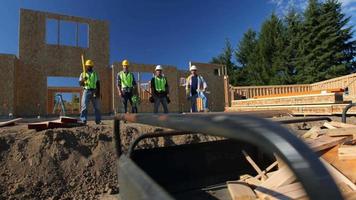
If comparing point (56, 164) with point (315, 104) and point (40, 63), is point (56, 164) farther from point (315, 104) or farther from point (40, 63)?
Answer: point (40, 63)

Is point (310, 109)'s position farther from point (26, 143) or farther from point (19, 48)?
point (19, 48)

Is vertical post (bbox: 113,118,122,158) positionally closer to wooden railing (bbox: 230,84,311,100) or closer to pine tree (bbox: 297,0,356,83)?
wooden railing (bbox: 230,84,311,100)

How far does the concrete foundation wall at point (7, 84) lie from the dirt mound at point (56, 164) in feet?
47.8

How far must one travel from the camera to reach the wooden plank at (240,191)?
243cm

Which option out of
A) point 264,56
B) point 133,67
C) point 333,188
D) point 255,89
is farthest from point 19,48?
point 264,56

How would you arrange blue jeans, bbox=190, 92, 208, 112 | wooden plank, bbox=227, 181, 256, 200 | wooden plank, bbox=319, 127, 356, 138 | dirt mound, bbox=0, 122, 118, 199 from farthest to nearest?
blue jeans, bbox=190, 92, 208, 112, dirt mound, bbox=0, 122, 118, 199, wooden plank, bbox=319, 127, 356, 138, wooden plank, bbox=227, 181, 256, 200

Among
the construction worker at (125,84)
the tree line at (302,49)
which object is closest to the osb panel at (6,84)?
the construction worker at (125,84)

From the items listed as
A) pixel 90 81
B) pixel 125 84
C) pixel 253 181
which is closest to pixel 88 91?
pixel 90 81

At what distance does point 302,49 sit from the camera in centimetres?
3303

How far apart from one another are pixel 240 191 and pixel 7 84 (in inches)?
781

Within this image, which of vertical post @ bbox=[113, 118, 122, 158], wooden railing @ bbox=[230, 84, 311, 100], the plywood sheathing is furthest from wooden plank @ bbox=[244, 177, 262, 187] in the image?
wooden railing @ bbox=[230, 84, 311, 100]

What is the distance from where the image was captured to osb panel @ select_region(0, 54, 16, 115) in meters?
18.8

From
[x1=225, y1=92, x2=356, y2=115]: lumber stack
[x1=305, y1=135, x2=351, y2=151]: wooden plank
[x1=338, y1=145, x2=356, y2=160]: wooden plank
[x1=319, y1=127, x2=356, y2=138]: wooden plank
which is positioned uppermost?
[x1=225, y1=92, x2=356, y2=115]: lumber stack

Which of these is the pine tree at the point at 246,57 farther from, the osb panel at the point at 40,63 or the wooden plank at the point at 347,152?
the wooden plank at the point at 347,152
